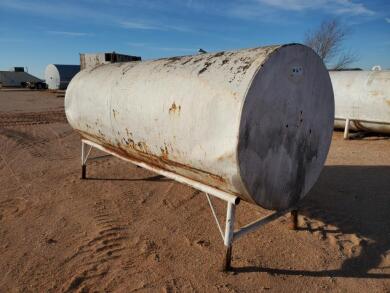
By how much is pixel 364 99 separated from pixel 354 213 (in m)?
5.94

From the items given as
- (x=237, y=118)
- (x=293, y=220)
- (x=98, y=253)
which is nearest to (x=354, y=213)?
(x=293, y=220)

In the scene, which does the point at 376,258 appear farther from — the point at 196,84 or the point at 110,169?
the point at 110,169

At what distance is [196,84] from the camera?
308 centimetres

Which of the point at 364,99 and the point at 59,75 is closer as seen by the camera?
the point at 364,99

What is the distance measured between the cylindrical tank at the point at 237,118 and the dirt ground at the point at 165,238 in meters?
0.74

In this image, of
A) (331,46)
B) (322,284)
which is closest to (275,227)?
(322,284)

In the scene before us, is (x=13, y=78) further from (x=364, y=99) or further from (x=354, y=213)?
(x=354, y=213)

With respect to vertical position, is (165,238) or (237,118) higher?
(237,118)

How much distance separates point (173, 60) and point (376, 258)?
3.18 m

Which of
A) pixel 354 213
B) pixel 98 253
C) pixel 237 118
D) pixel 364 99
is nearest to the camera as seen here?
pixel 237 118

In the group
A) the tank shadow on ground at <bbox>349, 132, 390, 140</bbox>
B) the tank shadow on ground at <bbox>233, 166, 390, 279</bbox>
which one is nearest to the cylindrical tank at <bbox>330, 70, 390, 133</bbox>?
the tank shadow on ground at <bbox>349, 132, 390, 140</bbox>

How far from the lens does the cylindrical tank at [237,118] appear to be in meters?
2.74

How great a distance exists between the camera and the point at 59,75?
3041 centimetres

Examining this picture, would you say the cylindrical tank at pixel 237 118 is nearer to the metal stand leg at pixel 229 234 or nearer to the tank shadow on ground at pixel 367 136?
the metal stand leg at pixel 229 234
